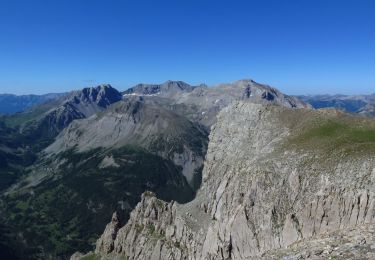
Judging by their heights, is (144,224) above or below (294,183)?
below

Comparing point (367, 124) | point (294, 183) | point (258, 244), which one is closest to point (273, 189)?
point (294, 183)

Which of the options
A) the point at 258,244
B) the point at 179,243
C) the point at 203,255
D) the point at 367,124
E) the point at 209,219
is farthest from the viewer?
the point at 179,243

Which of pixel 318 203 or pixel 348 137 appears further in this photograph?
pixel 348 137

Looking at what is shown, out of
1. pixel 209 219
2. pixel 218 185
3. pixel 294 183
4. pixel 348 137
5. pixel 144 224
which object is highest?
pixel 348 137

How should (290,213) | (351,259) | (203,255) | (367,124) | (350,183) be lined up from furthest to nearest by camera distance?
(203,255) < (367,124) < (290,213) < (350,183) < (351,259)

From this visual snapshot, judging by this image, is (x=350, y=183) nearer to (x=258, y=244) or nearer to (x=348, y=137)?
(x=348, y=137)

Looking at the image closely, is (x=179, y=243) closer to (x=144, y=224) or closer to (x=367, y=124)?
(x=144, y=224)
